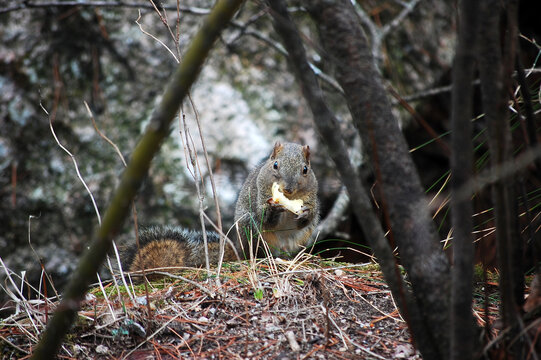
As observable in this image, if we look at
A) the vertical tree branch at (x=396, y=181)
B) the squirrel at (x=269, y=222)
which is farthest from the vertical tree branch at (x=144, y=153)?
the squirrel at (x=269, y=222)

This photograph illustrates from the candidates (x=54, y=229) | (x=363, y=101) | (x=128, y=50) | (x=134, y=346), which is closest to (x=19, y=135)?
(x=54, y=229)

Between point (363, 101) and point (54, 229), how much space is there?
10.4ft

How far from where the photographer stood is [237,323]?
184 cm

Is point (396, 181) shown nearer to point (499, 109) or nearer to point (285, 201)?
point (499, 109)

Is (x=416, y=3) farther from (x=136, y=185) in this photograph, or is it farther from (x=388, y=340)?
(x=136, y=185)

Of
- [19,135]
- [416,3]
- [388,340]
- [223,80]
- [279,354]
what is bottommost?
[19,135]

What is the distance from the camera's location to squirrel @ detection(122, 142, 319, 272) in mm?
2832

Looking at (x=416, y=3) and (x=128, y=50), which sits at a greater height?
(x=416, y=3)

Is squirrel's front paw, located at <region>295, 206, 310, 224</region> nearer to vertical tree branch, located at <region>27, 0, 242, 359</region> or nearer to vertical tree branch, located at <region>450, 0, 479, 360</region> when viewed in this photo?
vertical tree branch, located at <region>450, 0, 479, 360</region>

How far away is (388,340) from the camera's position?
173 centimetres

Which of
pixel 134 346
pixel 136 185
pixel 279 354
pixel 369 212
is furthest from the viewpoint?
pixel 134 346

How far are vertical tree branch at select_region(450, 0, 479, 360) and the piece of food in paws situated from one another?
1985mm

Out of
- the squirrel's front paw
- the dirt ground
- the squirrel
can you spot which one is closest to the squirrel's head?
the squirrel

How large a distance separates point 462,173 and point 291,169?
2.17 m
